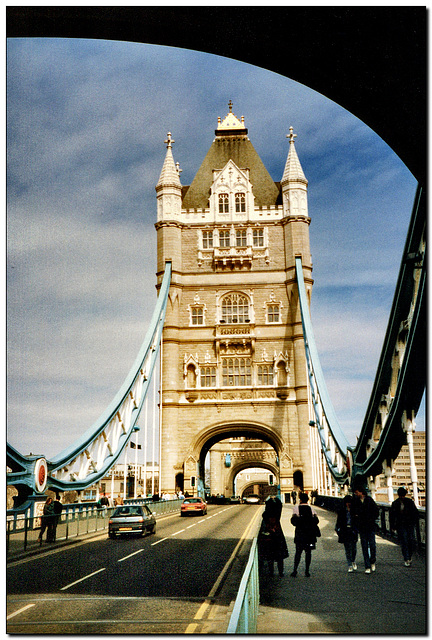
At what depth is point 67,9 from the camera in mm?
6441

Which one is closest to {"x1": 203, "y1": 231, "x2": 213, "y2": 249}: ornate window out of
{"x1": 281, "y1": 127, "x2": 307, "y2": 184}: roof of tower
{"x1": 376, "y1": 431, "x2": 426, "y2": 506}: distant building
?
{"x1": 281, "y1": 127, "x2": 307, "y2": 184}: roof of tower

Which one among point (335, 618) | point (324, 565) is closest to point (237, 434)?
point (324, 565)

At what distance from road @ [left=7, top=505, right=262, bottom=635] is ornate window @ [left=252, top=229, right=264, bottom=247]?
30.3 m

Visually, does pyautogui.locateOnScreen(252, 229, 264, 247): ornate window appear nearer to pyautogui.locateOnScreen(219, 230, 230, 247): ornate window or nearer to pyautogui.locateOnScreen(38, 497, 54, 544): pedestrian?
pyautogui.locateOnScreen(219, 230, 230, 247): ornate window

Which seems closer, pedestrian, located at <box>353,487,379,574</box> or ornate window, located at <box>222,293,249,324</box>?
pedestrian, located at <box>353,487,379,574</box>

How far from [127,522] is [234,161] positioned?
114 ft

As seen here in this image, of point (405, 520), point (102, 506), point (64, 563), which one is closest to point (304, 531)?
point (405, 520)

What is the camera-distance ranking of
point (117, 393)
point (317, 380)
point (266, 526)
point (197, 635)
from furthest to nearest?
point (317, 380) → point (117, 393) → point (266, 526) → point (197, 635)

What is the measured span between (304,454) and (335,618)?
110 feet

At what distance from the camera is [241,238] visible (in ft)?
146

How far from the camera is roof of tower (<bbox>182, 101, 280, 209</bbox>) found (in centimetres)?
4631

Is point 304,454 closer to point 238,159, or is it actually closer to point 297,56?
point 238,159

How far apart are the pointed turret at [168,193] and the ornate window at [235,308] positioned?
6.98 m

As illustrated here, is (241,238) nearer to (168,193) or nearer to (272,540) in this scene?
(168,193)
